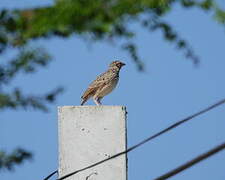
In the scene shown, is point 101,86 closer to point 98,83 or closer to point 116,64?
point 98,83

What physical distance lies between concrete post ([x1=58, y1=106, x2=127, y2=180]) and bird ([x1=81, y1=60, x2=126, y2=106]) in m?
6.74

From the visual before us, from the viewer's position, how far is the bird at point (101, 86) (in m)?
11.5

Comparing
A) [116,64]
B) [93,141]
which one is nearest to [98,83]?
[116,64]

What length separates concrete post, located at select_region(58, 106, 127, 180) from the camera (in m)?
4.32

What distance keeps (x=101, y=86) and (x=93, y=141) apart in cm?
739

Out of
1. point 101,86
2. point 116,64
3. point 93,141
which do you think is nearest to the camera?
point 93,141

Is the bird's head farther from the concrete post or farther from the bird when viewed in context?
the concrete post

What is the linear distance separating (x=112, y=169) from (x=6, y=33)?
253cm

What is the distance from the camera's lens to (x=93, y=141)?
4.35 meters

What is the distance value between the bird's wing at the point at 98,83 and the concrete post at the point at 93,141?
23.2 ft

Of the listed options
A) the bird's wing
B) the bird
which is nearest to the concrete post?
the bird

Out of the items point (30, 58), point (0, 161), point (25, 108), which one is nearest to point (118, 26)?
point (30, 58)

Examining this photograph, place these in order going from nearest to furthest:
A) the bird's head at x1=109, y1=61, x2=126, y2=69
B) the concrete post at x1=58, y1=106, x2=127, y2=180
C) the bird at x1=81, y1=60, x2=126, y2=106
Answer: the concrete post at x1=58, y1=106, x2=127, y2=180 < the bird at x1=81, y1=60, x2=126, y2=106 < the bird's head at x1=109, y1=61, x2=126, y2=69

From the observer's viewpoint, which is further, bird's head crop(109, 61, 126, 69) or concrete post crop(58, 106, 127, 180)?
bird's head crop(109, 61, 126, 69)
